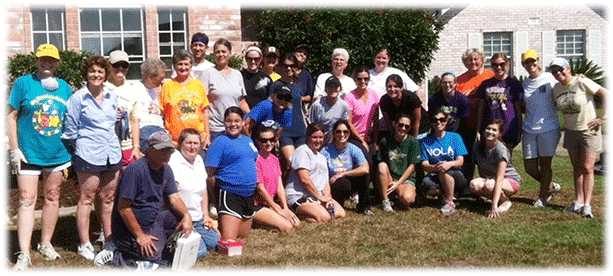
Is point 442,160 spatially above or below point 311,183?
above

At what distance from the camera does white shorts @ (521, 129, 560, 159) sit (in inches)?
314

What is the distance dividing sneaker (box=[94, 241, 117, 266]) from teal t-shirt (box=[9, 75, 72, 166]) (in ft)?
2.45

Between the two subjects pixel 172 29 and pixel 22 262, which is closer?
pixel 22 262

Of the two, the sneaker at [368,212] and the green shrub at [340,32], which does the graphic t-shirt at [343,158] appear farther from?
the green shrub at [340,32]

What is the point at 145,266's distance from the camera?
532 centimetres

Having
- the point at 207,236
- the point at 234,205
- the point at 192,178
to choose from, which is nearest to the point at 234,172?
the point at 234,205

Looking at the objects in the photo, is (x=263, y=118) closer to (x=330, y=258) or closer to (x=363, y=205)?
(x=363, y=205)

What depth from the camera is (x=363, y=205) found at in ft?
25.6

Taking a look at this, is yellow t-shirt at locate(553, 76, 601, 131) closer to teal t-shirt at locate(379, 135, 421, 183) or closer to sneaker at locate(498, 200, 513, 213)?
sneaker at locate(498, 200, 513, 213)

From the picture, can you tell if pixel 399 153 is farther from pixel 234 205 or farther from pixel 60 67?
pixel 60 67

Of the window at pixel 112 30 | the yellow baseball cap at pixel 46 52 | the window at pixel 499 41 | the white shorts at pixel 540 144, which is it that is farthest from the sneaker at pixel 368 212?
the window at pixel 499 41

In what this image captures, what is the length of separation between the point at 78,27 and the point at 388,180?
7901mm

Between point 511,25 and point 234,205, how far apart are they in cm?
2148

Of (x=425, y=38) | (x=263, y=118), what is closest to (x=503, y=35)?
(x=425, y=38)
